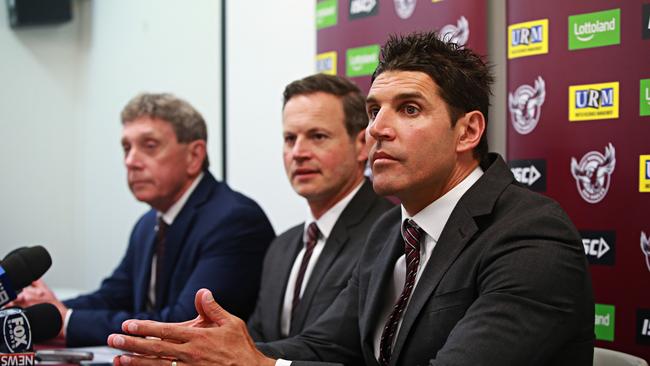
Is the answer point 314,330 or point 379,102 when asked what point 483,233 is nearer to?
point 379,102

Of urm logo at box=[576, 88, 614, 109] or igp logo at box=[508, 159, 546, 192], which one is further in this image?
igp logo at box=[508, 159, 546, 192]

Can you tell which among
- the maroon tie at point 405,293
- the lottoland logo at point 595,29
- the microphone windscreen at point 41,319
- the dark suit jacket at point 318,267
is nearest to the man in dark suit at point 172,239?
the dark suit jacket at point 318,267

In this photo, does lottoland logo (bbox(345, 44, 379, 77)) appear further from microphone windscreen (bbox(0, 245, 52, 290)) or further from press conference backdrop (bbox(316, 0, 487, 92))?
microphone windscreen (bbox(0, 245, 52, 290))

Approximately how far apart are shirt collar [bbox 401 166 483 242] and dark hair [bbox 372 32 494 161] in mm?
117

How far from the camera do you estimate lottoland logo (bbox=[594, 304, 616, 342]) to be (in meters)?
2.44

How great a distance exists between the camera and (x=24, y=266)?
200 cm

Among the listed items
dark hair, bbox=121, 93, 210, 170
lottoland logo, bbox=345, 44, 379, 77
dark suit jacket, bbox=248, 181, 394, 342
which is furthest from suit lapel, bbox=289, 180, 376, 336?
dark hair, bbox=121, 93, 210, 170

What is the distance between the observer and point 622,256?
2.41m

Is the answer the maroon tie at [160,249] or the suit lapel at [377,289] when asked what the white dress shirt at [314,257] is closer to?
the suit lapel at [377,289]

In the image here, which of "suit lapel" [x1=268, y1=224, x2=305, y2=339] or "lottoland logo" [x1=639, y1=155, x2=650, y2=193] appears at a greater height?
"lottoland logo" [x1=639, y1=155, x2=650, y2=193]

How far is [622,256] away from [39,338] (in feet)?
5.63

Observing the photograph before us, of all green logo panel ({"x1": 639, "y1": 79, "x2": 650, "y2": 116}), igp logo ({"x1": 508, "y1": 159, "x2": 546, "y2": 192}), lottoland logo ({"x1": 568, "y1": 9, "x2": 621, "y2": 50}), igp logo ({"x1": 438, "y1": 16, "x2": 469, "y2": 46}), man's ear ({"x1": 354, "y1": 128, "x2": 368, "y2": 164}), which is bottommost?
igp logo ({"x1": 508, "y1": 159, "x2": 546, "y2": 192})

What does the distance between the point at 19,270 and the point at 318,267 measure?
996 mm

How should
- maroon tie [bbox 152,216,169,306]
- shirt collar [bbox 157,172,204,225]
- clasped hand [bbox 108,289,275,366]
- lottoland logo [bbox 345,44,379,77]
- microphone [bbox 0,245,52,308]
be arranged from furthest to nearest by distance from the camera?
shirt collar [bbox 157,172,204,225] < maroon tie [bbox 152,216,169,306] < lottoland logo [bbox 345,44,379,77] < microphone [bbox 0,245,52,308] < clasped hand [bbox 108,289,275,366]
